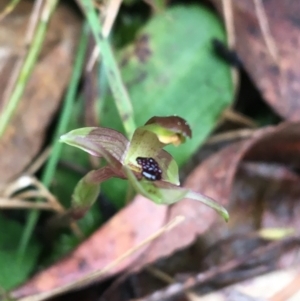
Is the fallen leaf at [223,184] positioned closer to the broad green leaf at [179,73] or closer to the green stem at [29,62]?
the broad green leaf at [179,73]

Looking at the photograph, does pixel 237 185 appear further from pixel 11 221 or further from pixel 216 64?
pixel 11 221

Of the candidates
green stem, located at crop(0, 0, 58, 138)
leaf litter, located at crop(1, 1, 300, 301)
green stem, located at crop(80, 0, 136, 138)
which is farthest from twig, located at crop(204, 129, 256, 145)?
green stem, located at crop(0, 0, 58, 138)

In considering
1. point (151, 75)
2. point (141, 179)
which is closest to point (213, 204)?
point (141, 179)

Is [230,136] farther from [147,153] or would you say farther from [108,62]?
[147,153]

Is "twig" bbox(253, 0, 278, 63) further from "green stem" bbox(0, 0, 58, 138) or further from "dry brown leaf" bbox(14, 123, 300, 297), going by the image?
"green stem" bbox(0, 0, 58, 138)

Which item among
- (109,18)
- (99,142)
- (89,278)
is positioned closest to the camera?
(99,142)

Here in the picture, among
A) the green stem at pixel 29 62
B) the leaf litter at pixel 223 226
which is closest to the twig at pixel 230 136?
the leaf litter at pixel 223 226

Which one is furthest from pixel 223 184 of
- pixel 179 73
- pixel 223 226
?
pixel 179 73

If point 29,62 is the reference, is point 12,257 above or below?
below

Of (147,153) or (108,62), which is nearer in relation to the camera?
(147,153)
